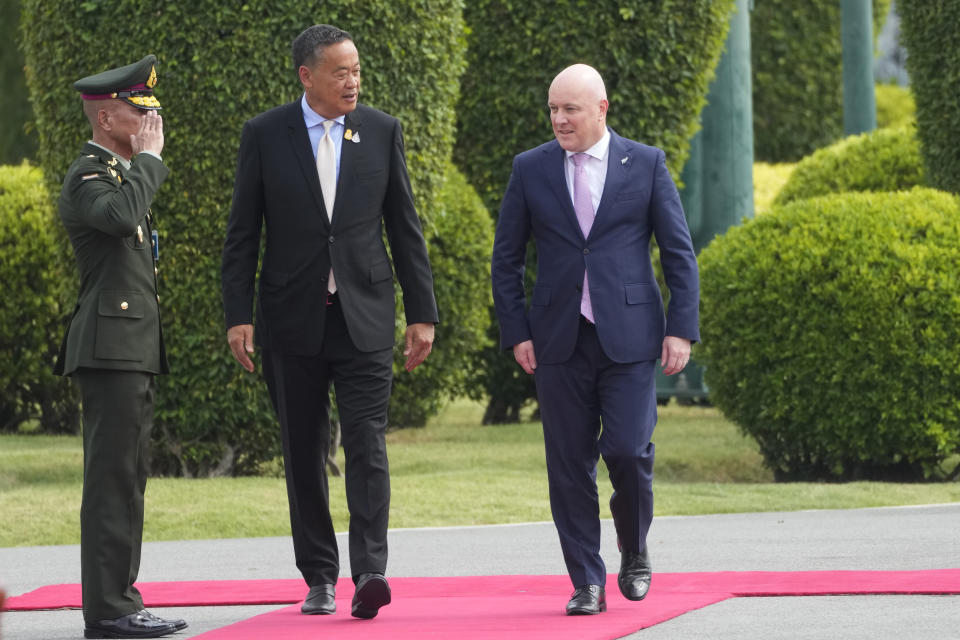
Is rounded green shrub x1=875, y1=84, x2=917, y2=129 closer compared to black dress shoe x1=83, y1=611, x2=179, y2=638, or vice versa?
black dress shoe x1=83, y1=611, x2=179, y2=638

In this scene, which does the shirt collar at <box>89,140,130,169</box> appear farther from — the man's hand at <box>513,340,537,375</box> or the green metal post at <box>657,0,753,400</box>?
the green metal post at <box>657,0,753,400</box>

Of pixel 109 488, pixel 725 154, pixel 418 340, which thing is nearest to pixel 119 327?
pixel 109 488

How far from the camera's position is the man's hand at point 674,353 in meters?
5.64

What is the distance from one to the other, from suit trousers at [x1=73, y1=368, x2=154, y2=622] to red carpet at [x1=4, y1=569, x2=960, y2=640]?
37 cm

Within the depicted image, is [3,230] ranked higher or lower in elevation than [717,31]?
lower

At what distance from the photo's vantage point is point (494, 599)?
609 cm

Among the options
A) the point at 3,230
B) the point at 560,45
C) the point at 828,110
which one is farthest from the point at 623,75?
the point at 828,110

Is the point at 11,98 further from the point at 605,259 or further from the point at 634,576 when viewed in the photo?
the point at 634,576

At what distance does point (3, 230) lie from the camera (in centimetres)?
1338

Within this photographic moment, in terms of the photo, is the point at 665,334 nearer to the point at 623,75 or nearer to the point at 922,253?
the point at 922,253

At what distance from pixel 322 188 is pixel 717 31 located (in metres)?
8.04

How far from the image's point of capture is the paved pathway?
5375 millimetres

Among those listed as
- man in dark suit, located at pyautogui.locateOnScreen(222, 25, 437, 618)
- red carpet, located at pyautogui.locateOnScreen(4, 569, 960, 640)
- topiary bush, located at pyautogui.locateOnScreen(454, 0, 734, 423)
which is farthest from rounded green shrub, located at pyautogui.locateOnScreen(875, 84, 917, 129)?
man in dark suit, located at pyautogui.locateOnScreen(222, 25, 437, 618)

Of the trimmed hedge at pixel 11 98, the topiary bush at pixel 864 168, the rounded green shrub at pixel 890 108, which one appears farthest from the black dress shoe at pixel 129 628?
the rounded green shrub at pixel 890 108
